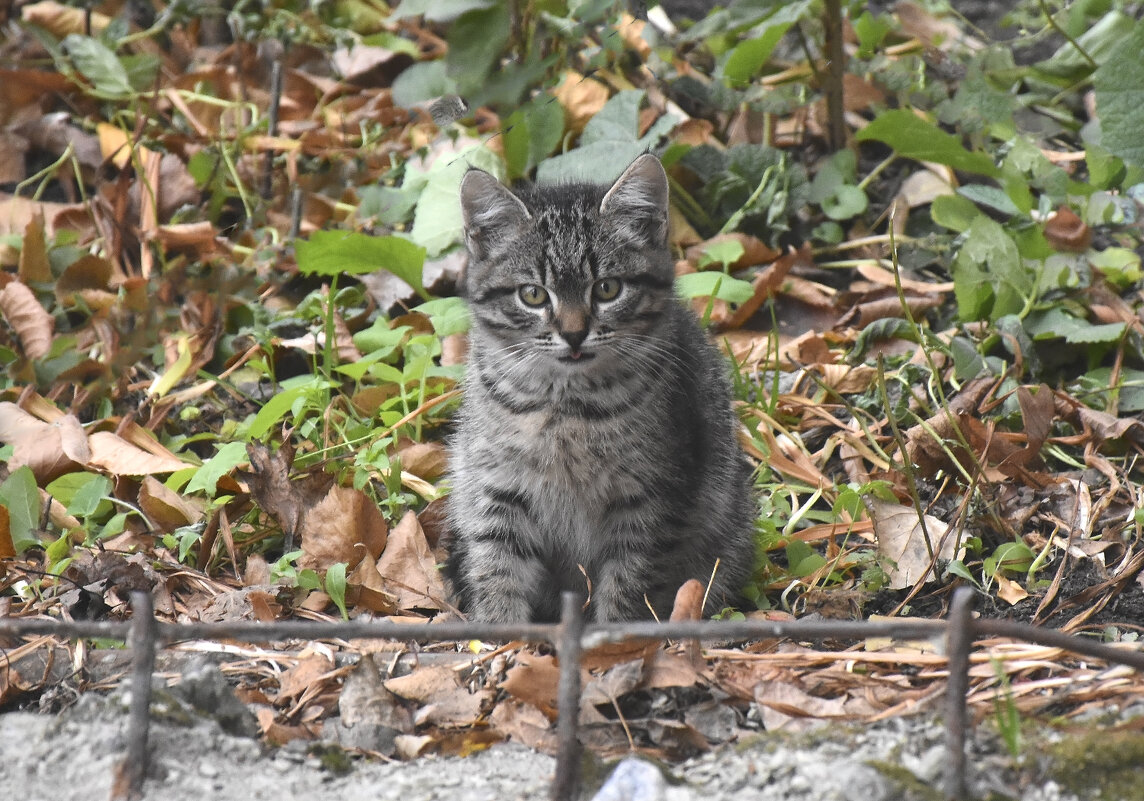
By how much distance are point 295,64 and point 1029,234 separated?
12.6 ft

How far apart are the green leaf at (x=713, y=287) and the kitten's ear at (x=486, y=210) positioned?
1068 mm

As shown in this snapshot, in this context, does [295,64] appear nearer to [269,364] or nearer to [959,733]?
[269,364]

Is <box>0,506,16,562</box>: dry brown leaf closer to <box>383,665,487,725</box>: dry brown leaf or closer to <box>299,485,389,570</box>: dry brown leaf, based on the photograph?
<box>299,485,389,570</box>: dry brown leaf

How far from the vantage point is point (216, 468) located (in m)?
3.98

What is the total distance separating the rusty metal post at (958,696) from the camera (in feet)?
6.98

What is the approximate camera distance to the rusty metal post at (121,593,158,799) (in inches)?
90.2

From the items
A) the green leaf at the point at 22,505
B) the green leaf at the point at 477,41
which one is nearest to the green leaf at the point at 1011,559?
the green leaf at the point at 477,41

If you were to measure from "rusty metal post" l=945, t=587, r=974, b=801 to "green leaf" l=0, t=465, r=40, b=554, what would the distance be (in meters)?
2.95

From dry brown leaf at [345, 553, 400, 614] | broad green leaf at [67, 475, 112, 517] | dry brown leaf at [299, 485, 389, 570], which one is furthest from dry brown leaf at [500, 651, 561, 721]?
broad green leaf at [67, 475, 112, 517]

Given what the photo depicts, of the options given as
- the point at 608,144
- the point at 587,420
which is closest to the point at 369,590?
the point at 587,420

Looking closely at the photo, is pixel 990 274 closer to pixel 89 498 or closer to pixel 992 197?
pixel 992 197

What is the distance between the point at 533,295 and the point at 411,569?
1000 millimetres

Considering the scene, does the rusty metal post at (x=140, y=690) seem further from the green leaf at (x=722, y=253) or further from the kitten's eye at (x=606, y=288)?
the green leaf at (x=722, y=253)

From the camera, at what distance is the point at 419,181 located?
5473 millimetres
